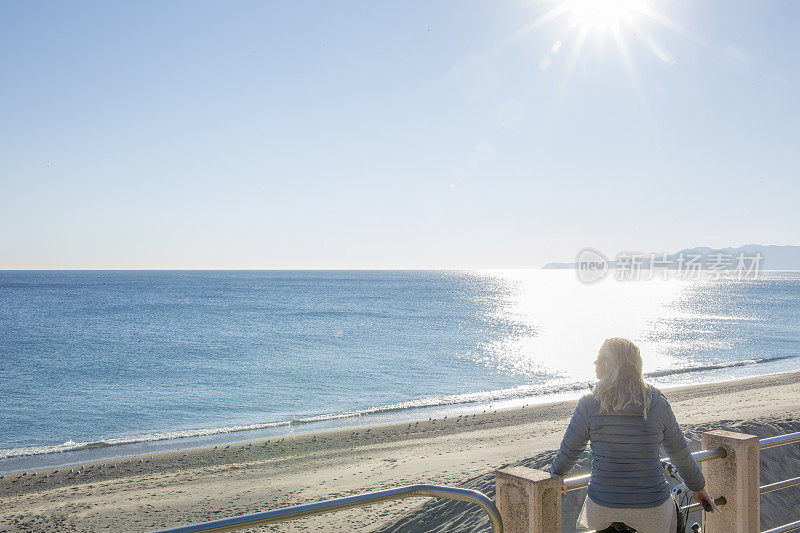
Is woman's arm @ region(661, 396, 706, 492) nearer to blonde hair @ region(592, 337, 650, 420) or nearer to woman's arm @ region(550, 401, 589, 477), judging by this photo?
blonde hair @ region(592, 337, 650, 420)

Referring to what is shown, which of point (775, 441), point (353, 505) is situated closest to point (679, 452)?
point (775, 441)

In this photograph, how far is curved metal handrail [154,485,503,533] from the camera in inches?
86.4

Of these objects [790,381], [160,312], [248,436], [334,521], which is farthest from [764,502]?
[160,312]

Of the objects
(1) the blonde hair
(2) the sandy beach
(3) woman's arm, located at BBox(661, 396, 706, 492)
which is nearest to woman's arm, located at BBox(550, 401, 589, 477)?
(1) the blonde hair

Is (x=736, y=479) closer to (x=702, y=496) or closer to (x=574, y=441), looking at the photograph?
(x=702, y=496)

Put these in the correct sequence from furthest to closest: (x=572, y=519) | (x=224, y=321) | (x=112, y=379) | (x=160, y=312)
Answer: (x=160, y=312)
(x=224, y=321)
(x=112, y=379)
(x=572, y=519)

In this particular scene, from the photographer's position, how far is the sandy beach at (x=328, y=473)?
36.3 ft

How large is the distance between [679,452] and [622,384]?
541 millimetres

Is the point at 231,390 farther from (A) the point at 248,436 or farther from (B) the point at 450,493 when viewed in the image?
(B) the point at 450,493

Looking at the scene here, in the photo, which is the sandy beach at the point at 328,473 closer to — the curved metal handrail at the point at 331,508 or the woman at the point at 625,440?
the woman at the point at 625,440

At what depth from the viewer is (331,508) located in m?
2.44

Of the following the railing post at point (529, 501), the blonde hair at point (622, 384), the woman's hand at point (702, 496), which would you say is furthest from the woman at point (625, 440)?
the woman's hand at point (702, 496)

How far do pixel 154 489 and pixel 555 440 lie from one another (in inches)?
414

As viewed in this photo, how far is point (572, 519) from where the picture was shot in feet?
29.0
